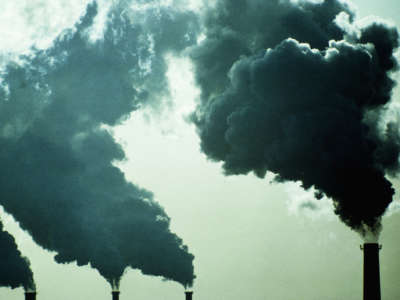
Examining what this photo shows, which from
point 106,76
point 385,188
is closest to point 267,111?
point 385,188

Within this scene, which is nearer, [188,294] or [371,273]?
[371,273]

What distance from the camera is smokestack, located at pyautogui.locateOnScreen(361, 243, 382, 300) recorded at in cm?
2858

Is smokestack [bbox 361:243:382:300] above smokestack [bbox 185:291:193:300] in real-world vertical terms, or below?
above

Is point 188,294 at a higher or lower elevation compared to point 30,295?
higher

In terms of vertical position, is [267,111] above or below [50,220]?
above

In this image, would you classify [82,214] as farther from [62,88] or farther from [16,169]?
[62,88]

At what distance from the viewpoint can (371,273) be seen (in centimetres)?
2886

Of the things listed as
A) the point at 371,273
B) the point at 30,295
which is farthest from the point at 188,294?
the point at 371,273

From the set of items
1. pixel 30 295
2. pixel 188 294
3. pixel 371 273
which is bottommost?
pixel 30 295

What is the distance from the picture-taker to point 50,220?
136 ft

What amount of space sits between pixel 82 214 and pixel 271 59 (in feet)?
72.7

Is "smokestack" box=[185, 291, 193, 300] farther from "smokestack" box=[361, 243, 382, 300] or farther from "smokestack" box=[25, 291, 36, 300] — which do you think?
"smokestack" box=[361, 243, 382, 300]

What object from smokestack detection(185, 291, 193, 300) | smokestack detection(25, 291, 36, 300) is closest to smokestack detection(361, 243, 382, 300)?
smokestack detection(185, 291, 193, 300)

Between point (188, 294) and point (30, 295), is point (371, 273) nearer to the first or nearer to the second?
point (188, 294)
